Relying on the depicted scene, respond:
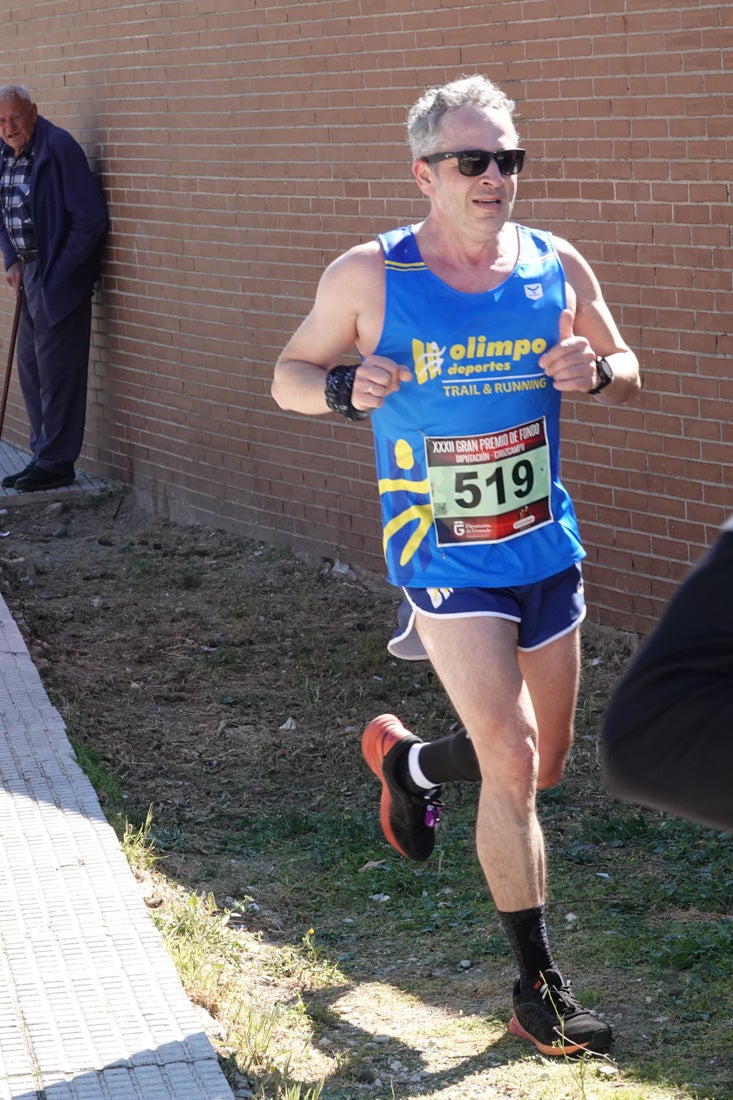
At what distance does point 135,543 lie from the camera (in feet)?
32.9

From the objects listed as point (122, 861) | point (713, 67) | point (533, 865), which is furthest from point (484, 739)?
point (713, 67)

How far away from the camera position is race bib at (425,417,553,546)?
4.03 m

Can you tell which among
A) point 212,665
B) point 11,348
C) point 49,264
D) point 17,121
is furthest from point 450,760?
point 11,348

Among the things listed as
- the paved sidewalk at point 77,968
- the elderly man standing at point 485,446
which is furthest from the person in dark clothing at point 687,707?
the elderly man standing at point 485,446

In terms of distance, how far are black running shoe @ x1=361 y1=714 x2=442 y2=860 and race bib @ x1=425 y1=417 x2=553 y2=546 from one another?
0.85 meters

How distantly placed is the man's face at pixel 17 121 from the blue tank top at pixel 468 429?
23.4 ft

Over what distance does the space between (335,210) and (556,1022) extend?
5333 millimetres

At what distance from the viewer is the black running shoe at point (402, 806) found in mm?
4613

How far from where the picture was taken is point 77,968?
3.93 m

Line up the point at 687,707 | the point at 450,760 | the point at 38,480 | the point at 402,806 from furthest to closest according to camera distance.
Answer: the point at 38,480 < the point at 402,806 < the point at 450,760 < the point at 687,707

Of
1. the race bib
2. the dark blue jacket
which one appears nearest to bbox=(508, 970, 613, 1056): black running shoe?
the race bib

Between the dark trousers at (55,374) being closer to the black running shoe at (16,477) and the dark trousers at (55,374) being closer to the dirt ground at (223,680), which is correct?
the black running shoe at (16,477)

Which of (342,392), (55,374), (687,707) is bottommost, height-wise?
(55,374)

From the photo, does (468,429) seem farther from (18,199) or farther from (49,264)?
(18,199)
